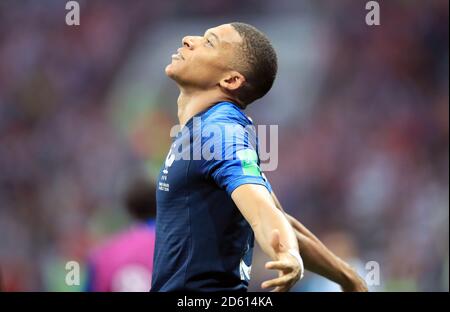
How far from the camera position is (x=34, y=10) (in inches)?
380

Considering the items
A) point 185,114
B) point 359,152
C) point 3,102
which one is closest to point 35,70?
point 3,102

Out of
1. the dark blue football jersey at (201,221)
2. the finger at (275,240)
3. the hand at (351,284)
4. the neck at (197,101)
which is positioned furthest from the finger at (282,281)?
the hand at (351,284)

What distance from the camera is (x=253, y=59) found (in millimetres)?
3488

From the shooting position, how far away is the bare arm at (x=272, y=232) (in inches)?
99.1

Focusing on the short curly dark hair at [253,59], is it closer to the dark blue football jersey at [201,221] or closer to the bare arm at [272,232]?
the dark blue football jersey at [201,221]

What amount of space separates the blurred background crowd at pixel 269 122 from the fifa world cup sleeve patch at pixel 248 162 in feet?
16.5

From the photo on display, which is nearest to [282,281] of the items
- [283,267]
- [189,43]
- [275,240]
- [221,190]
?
[283,267]

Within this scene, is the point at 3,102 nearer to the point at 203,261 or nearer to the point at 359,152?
the point at 359,152

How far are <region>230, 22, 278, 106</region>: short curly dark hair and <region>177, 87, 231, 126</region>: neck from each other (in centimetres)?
11

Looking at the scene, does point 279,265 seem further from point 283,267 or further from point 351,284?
point 351,284

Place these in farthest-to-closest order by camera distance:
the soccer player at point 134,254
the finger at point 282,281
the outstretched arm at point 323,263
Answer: the soccer player at point 134,254
the outstretched arm at point 323,263
the finger at point 282,281

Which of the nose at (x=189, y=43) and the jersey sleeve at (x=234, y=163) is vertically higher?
the nose at (x=189, y=43)

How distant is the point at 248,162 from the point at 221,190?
31 cm

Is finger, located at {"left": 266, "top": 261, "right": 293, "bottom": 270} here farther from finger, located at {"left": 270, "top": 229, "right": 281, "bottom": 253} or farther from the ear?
the ear
